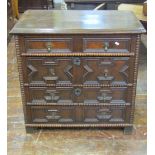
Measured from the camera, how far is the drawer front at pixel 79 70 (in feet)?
5.48

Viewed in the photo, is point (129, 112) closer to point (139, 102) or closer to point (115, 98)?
point (115, 98)

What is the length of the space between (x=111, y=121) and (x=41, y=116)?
1.61 ft

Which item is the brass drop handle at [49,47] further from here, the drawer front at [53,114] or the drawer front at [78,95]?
the drawer front at [53,114]

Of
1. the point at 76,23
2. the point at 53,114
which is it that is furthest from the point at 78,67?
the point at 53,114

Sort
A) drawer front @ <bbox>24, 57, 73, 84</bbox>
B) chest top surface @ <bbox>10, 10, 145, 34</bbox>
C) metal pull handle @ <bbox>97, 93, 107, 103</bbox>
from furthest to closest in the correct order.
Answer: metal pull handle @ <bbox>97, 93, 107, 103</bbox> < drawer front @ <bbox>24, 57, 73, 84</bbox> < chest top surface @ <bbox>10, 10, 145, 34</bbox>

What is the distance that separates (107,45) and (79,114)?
1.76ft

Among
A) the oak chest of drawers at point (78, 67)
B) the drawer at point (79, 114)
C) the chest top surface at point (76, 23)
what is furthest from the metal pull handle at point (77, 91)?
the chest top surface at point (76, 23)

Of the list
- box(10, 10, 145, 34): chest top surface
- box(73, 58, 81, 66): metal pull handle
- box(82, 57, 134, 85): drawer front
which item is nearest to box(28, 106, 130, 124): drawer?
box(82, 57, 134, 85): drawer front

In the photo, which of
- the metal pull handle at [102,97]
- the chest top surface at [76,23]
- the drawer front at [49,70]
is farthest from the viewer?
the metal pull handle at [102,97]

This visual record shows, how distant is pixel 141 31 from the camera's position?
156 centimetres

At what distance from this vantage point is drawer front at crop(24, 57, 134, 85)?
167 cm

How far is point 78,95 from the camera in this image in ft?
5.86

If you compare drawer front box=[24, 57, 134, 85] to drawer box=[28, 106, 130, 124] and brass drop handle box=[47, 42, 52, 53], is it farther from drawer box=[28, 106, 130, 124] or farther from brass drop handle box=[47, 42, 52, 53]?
drawer box=[28, 106, 130, 124]

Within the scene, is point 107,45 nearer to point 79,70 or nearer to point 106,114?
point 79,70
